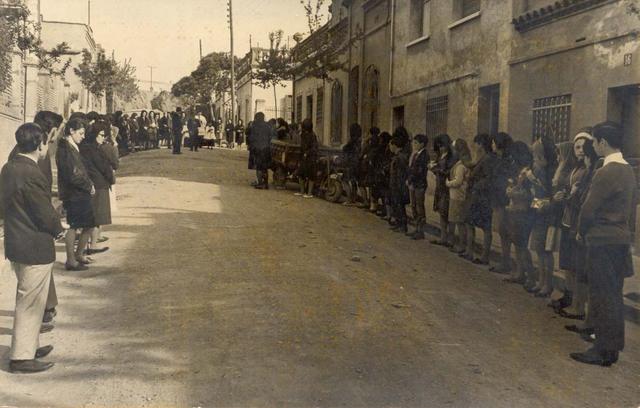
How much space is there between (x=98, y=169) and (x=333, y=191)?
7.00 m

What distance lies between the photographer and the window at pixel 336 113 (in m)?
22.5

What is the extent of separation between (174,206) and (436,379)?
818 cm

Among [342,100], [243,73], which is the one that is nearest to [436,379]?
[342,100]

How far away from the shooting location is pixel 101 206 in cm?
781

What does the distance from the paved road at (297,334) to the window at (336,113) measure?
44.3 ft

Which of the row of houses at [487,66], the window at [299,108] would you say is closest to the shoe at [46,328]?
the row of houses at [487,66]

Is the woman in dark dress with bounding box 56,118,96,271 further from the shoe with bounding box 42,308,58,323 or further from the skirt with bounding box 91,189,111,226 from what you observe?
the shoe with bounding box 42,308,58,323

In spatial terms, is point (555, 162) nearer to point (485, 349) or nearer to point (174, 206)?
point (485, 349)

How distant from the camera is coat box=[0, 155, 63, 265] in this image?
4340 mm

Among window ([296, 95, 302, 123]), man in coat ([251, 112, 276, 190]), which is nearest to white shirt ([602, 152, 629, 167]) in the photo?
man in coat ([251, 112, 276, 190])

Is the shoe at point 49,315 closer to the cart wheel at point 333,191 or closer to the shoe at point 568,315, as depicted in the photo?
the shoe at point 568,315

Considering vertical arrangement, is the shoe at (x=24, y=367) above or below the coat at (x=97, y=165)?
below

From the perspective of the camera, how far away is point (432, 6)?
1523 cm

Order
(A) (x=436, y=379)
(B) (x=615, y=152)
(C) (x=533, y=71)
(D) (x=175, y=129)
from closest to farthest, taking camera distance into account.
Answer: (A) (x=436, y=379), (B) (x=615, y=152), (C) (x=533, y=71), (D) (x=175, y=129)
